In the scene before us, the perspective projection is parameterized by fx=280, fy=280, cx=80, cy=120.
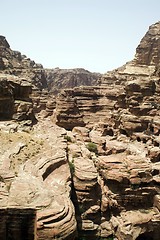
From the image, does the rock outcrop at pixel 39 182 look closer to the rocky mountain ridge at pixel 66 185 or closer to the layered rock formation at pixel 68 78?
the rocky mountain ridge at pixel 66 185

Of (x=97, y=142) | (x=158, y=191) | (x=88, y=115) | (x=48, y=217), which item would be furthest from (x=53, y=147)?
(x=88, y=115)

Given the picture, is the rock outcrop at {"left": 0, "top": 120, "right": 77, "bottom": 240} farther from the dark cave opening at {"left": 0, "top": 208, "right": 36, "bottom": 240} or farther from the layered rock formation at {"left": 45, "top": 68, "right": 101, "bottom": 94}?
the layered rock formation at {"left": 45, "top": 68, "right": 101, "bottom": 94}

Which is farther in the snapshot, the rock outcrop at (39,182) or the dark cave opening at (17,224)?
the rock outcrop at (39,182)

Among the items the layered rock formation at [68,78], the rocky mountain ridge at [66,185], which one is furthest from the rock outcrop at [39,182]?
the layered rock formation at [68,78]

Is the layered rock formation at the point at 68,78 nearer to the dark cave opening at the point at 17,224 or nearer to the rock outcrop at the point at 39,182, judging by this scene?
the rock outcrop at the point at 39,182

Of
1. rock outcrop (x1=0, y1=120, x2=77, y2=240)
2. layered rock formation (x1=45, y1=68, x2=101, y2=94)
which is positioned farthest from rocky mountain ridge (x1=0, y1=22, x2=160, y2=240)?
layered rock formation (x1=45, y1=68, x2=101, y2=94)

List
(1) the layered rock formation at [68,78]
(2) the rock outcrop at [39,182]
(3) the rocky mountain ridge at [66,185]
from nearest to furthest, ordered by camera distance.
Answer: (2) the rock outcrop at [39,182]
(3) the rocky mountain ridge at [66,185]
(1) the layered rock formation at [68,78]

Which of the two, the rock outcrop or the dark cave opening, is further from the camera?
the rock outcrop

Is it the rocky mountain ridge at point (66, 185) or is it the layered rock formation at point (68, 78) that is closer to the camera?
the rocky mountain ridge at point (66, 185)

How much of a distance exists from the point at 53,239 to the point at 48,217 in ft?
3.44

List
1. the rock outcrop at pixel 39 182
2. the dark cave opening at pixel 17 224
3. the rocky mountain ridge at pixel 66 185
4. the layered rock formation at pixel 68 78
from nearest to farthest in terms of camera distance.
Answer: the dark cave opening at pixel 17 224 → the rock outcrop at pixel 39 182 → the rocky mountain ridge at pixel 66 185 → the layered rock formation at pixel 68 78

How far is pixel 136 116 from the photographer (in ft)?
165

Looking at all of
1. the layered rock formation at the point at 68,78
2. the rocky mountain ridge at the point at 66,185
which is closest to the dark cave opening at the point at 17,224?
the rocky mountain ridge at the point at 66,185

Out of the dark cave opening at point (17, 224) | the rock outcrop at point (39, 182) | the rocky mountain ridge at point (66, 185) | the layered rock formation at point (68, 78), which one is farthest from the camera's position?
the layered rock formation at point (68, 78)
